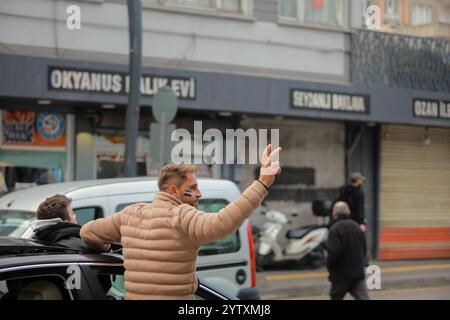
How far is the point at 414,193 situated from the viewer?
733 inches

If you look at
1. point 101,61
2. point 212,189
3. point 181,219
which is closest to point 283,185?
point 101,61

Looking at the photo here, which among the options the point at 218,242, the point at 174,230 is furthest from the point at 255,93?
the point at 174,230

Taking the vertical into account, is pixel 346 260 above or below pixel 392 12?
below

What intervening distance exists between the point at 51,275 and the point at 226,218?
88cm

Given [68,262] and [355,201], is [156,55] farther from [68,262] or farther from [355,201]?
[68,262]

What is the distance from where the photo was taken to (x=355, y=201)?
14750mm

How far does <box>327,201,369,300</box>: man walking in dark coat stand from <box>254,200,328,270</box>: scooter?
5007 mm

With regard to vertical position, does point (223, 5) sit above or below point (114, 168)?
above

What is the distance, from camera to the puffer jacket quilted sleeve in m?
3.65

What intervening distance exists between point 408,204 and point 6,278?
1583 cm

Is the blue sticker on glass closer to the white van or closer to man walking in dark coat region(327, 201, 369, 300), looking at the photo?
the white van

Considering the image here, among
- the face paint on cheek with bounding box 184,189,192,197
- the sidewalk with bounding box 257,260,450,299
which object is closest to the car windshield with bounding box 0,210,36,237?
the face paint on cheek with bounding box 184,189,192,197

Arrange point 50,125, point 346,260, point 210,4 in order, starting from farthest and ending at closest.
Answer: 1. point 210,4
2. point 50,125
3. point 346,260

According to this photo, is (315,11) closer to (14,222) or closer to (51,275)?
(14,222)
